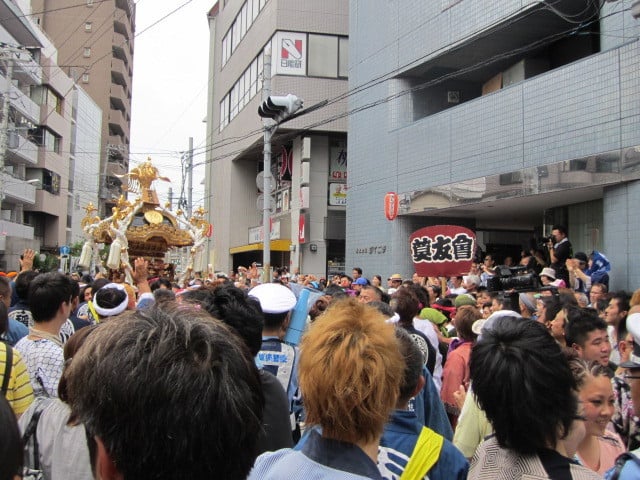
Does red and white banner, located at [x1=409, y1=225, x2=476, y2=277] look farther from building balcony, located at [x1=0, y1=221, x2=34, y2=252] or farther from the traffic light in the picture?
building balcony, located at [x1=0, y1=221, x2=34, y2=252]

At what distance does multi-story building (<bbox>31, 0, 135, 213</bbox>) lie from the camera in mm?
51406

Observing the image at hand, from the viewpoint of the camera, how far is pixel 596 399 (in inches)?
101

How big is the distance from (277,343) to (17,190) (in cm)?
3511

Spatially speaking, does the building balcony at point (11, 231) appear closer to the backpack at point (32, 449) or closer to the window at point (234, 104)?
the window at point (234, 104)

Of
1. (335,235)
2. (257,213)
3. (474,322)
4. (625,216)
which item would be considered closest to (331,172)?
(335,235)

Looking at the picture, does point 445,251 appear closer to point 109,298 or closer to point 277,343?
point 109,298

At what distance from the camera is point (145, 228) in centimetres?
1477

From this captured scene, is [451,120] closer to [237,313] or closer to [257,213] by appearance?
[237,313]

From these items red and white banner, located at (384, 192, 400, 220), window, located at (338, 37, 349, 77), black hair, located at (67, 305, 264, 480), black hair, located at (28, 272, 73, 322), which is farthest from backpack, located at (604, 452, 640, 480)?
window, located at (338, 37, 349, 77)

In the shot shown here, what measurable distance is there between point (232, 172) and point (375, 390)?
30.8m

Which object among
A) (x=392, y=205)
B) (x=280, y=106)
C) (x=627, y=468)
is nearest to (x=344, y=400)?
(x=627, y=468)

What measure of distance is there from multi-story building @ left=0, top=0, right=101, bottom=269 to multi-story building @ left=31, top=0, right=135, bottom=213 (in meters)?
7.28

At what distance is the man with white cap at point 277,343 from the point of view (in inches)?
133

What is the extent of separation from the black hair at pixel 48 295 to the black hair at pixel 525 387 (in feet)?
9.02
